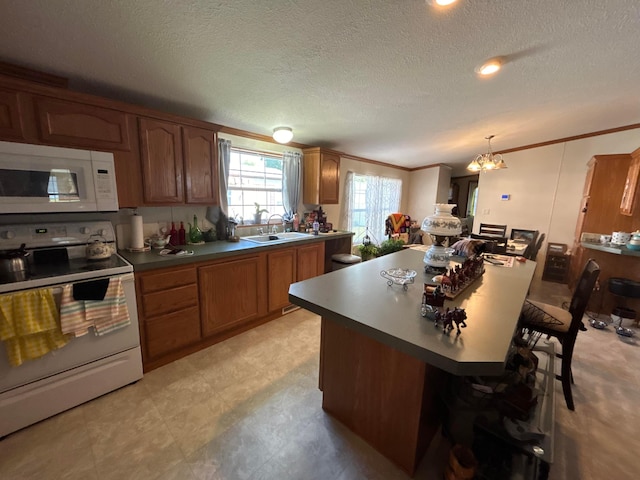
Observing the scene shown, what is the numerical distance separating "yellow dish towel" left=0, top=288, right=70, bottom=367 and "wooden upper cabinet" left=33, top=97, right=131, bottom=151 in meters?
1.02

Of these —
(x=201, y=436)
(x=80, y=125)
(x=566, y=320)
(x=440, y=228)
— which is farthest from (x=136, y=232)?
(x=566, y=320)

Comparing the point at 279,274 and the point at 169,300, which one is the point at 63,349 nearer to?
the point at 169,300

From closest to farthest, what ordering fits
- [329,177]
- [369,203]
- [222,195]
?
[222,195] → [329,177] → [369,203]

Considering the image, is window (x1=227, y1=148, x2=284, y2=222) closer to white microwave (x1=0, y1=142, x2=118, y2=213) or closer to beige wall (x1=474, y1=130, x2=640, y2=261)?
white microwave (x1=0, y1=142, x2=118, y2=213)

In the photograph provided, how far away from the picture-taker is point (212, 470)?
131cm

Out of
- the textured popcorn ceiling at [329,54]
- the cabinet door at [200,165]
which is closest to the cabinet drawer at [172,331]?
the cabinet door at [200,165]

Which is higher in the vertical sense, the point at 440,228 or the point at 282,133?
the point at 282,133

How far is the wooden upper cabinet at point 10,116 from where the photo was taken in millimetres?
1498

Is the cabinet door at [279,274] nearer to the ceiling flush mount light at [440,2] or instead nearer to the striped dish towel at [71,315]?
the striped dish towel at [71,315]

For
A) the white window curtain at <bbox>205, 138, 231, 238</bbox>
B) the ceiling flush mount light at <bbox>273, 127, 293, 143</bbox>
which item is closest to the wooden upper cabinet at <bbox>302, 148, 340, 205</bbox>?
the ceiling flush mount light at <bbox>273, 127, 293, 143</bbox>

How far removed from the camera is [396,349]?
0.99 meters

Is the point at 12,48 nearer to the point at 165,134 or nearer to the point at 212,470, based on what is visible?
the point at 165,134

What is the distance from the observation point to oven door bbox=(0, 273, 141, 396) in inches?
56.0

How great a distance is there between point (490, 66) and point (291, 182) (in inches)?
97.9
